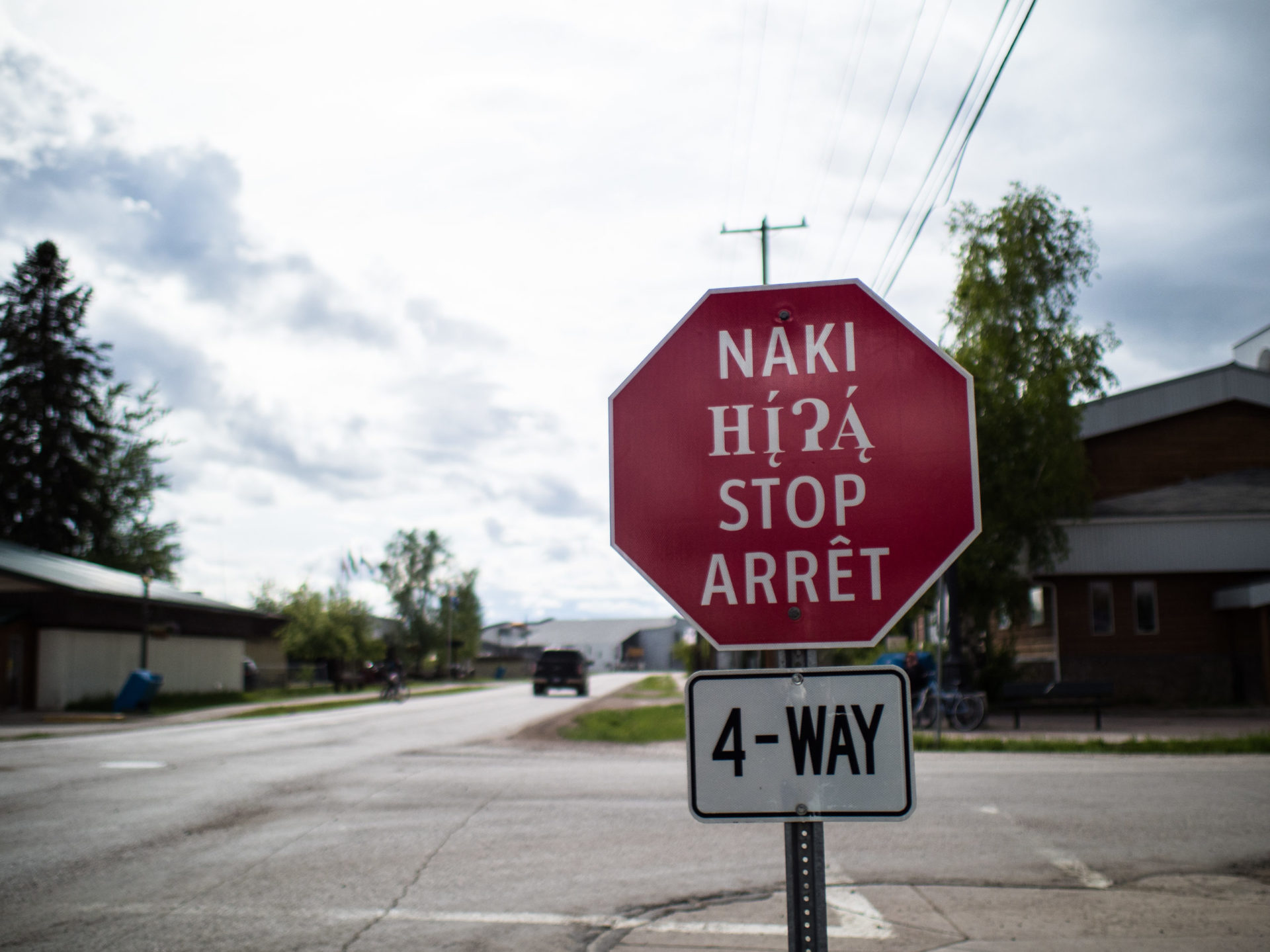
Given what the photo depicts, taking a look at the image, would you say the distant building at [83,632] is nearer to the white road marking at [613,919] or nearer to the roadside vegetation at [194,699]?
the roadside vegetation at [194,699]

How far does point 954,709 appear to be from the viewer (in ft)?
67.8

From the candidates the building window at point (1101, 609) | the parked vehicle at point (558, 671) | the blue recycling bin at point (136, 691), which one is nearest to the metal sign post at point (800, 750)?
the building window at point (1101, 609)

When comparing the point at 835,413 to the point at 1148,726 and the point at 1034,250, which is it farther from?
the point at 1034,250

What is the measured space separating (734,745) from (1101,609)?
2814 centimetres

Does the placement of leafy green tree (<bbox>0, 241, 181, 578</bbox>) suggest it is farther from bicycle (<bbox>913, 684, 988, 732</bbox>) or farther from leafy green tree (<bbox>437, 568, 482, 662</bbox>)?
leafy green tree (<bbox>437, 568, 482, 662</bbox>)

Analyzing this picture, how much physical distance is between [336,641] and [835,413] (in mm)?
58844

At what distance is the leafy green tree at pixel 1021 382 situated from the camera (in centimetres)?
2477

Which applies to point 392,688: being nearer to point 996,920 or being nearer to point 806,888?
point 996,920

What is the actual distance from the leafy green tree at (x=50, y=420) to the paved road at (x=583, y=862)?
34459 mm

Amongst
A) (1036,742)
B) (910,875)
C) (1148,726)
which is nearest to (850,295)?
(910,875)

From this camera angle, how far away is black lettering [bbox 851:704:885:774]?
2316 mm

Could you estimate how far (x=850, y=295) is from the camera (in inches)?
97.3

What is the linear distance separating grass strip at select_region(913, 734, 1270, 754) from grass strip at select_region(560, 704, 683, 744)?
5139mm

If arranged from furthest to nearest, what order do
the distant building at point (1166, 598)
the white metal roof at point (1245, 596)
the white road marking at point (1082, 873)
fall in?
the distant building at point (1166, 598) < the white metal roof at point (1245, 596) < the white road marking at point (1082, 873)
